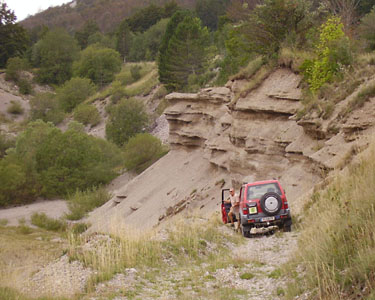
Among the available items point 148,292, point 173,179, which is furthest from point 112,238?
point 173,179

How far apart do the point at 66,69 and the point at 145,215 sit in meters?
82.1

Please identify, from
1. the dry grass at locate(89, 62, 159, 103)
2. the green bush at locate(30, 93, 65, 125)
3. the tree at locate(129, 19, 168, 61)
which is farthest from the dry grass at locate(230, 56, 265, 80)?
the tree at locate(129, 19, 168, 61)

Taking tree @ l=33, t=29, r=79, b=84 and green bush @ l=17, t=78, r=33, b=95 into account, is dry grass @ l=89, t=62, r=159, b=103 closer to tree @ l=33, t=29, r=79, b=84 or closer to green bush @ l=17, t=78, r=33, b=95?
tree @ l=33, t=29, r=79, b=84

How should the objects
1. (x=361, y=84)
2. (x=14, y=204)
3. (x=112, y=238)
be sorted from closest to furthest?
(x=112, y=238)
(x=361, y=84)
(x=14, y=204)

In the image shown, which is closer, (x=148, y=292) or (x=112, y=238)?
(x=148, y=292)

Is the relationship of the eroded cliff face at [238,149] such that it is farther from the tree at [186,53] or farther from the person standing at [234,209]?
the tree at [186,53]

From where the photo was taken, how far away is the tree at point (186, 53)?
57.0 m

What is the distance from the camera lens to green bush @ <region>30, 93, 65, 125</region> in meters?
80.7

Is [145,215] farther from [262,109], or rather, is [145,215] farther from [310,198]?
[310,198]

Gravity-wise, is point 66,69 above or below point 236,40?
above

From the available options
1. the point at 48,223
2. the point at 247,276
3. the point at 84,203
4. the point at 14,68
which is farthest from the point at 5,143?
the point at 247,276

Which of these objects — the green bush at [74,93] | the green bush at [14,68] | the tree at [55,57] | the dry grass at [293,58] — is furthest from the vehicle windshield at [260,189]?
the tree at [55,57]

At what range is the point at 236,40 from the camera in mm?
39188

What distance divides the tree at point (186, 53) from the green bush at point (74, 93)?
30625 millimetres
